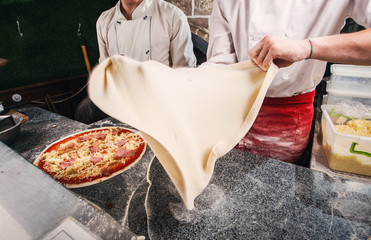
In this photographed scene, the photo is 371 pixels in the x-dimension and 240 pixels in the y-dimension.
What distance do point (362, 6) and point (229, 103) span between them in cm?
92

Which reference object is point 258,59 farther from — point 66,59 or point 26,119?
point 66,59

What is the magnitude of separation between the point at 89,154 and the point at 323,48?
1.75 meters

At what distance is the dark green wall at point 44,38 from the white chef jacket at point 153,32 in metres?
1.99

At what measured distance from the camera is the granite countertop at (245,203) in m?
0.94

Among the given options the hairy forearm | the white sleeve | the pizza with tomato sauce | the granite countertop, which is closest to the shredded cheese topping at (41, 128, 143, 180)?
the pizza with tomato sauce

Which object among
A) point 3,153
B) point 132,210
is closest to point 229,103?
point 132,210

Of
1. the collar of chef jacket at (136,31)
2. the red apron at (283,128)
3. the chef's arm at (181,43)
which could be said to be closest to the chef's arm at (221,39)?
the red apron at (283,128)

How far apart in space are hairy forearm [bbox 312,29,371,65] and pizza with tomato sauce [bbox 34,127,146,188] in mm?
1324

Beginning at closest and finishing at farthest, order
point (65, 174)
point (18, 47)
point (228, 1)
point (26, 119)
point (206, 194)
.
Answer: point (206, 194) < point (65, 174) < point (228, 1) < point (26, 119) < point (18, 47)

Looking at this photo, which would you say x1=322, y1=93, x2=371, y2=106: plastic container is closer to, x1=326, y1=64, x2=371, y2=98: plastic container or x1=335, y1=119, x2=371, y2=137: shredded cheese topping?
x1=326, y1=64, x2=371, y2=98: plastic container

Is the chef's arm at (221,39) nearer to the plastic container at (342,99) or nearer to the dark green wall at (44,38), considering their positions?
the plastic container at (342,99)

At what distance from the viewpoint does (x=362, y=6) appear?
113 centimetres

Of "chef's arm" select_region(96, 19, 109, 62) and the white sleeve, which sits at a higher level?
the white sleeve

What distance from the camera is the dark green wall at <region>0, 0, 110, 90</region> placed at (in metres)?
4.05
